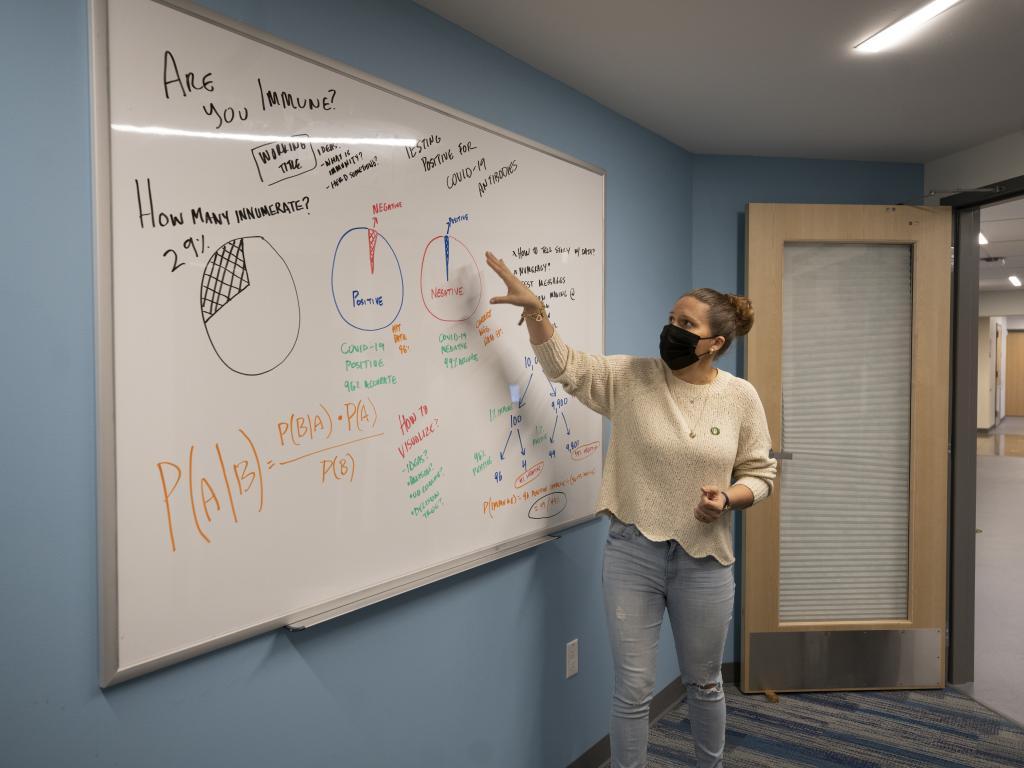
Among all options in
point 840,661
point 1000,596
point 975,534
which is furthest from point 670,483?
point 1000,596

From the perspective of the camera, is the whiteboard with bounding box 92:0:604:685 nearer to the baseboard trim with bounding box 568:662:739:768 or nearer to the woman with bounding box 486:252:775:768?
the woman with bounding box 486:252:775:768

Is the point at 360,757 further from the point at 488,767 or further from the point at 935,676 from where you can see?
the point at 935,676

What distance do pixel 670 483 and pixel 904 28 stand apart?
1.43m

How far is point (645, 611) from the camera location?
1959 mm

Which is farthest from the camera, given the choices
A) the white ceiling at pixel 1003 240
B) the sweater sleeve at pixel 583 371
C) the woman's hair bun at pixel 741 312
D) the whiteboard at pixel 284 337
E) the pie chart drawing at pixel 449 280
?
the white ceiling at pixel 1003 240

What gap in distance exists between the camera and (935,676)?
3.05m

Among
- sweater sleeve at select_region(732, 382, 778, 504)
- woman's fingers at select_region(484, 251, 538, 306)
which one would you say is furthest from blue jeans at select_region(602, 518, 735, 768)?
woman's fingers at select_region(484, 251, 538, 306)

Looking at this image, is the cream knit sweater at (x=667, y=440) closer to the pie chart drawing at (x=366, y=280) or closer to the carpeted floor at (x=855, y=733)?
the pie chart drawing at (x=366, y=280)

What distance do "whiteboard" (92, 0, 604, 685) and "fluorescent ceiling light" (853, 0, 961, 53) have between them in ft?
3.47

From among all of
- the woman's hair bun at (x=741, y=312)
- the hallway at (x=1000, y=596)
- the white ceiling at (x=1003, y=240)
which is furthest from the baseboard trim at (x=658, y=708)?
the white ceiling at (x=1003, y=240)

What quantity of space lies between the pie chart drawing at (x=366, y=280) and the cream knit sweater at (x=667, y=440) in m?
0.45

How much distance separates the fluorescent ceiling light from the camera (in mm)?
1786

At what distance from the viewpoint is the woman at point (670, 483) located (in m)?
1.92

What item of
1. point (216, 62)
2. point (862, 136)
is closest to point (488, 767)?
point (216, 62)
